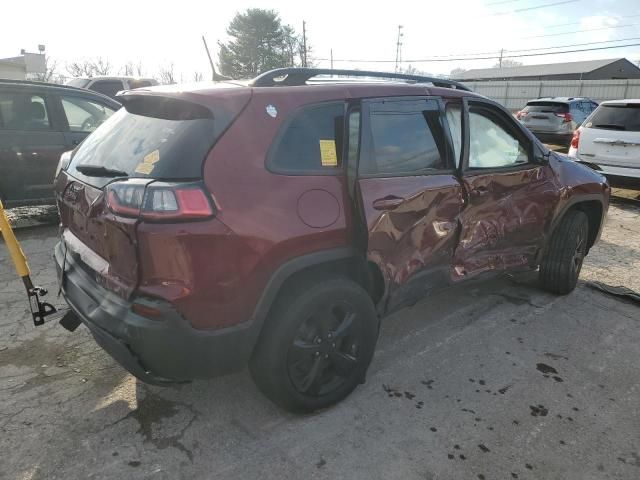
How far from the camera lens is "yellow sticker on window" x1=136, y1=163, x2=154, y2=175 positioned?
2.13m

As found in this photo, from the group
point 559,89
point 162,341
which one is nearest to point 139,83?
point 162,341

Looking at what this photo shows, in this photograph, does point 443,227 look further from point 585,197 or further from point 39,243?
point 39,243

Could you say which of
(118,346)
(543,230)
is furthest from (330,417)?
(543,230)

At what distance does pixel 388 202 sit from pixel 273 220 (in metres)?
0.75

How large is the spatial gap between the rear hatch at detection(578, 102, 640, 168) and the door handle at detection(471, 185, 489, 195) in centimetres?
537

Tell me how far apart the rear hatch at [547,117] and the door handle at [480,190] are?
38.7ft

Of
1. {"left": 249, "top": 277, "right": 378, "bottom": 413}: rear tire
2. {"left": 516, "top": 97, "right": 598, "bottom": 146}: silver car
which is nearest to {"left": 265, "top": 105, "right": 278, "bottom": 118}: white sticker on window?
{"left": 249, "top": 277, "right": 378, "bottom": 413}: rear tire

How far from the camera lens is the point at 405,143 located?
2.85 metres

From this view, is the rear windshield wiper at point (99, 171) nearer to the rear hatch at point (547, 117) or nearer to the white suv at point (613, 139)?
the white suv at point (613, 139)

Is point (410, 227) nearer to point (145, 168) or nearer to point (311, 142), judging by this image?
point (311, 142)

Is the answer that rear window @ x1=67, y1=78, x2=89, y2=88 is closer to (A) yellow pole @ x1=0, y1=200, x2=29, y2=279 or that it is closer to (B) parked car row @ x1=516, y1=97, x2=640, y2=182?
(A) yellow pole @ x1=0, y1=200, x2=29, y2=279

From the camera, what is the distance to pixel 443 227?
302cm

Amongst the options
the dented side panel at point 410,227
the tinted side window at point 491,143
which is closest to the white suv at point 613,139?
the tinted side window at point 491,143

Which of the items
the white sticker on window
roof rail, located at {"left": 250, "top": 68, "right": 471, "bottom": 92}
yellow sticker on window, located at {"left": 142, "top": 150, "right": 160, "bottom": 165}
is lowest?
yellow sticker on window, located at {"left": 142, "top": 150, "right": 160, "bottom": 165}
